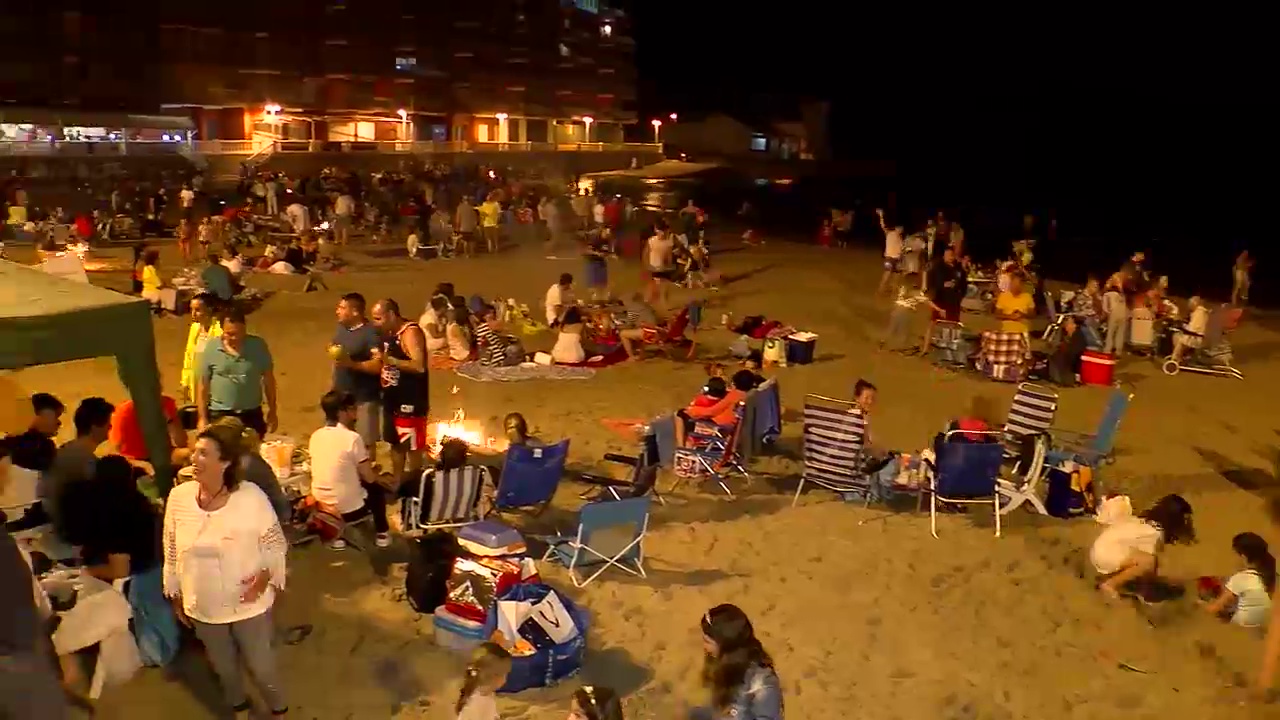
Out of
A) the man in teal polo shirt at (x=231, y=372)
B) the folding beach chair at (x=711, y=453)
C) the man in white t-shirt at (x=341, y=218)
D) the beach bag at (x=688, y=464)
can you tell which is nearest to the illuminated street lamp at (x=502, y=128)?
the man in white t-shirt at (x=341, y=218)

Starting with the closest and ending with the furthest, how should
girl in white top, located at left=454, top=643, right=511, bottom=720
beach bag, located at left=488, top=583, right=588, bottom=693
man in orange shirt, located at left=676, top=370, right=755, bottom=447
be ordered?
girl in white top, located at left=454, top=643, right=511, bottom=720 < beach bag, located at left=488, top=583, right=588, bottom=693 < man in orange shirt, located at left=676, top=370, right=755, bottom=447

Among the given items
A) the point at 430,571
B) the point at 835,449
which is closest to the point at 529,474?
the point at 430,571

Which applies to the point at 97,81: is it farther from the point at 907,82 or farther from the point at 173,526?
the point at 907,82

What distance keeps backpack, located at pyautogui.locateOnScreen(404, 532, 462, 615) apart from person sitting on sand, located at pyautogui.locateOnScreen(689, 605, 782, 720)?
101 inches

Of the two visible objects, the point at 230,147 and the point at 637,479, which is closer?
the point at 637,479

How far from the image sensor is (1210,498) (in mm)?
9438

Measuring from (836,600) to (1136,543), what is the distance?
207 centimetres

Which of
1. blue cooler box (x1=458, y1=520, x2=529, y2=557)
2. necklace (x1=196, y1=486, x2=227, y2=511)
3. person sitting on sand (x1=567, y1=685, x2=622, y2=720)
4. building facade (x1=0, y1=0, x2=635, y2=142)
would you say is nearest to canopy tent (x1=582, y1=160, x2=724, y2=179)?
building facade (x1=0, y1=0, x2=635, y2=142)

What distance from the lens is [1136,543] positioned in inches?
281

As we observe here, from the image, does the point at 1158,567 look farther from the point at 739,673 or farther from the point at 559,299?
the point at 559,299

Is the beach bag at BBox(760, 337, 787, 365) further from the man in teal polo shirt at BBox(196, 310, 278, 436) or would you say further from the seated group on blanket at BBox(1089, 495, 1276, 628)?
the man in teal polo shirt at BBox(196, 310, 278, 436)

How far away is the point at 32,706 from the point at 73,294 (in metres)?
3.95

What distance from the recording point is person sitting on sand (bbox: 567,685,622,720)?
4.01 m

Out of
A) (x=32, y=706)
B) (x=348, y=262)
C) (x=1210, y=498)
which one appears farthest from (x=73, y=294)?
(x=348, y=262)
